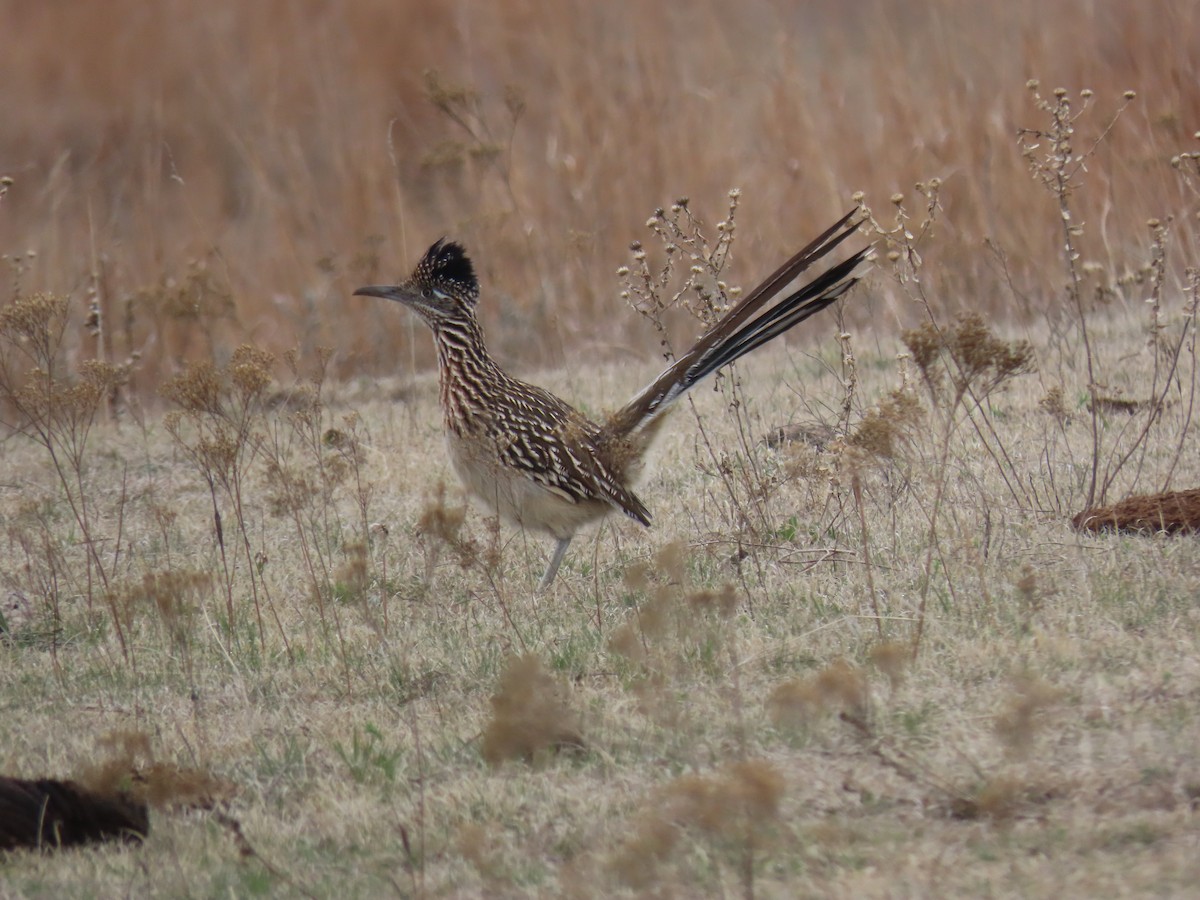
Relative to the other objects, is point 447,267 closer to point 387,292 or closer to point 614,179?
point 387,292

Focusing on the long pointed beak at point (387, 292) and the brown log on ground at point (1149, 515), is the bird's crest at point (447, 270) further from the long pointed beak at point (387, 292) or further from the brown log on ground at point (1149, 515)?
the brown log on ground at point (1149, 515)

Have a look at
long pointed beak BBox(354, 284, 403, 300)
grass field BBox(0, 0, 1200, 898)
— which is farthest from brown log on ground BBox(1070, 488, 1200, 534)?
long pointed beak BBox(354, 284, 403, 300)

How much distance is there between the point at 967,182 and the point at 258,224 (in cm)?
578

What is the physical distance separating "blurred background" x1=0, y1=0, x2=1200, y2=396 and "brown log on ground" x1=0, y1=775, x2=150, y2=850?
4987 mm

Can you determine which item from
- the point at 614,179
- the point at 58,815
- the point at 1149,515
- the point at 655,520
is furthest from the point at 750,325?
the point at 614,179

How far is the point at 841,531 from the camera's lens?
18.2ft

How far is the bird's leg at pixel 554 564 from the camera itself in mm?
5586

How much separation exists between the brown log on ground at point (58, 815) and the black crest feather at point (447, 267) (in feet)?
9.74

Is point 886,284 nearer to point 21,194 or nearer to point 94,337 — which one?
point 94,337

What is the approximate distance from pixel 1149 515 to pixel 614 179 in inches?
244

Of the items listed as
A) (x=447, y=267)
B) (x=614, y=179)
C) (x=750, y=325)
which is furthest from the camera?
(x=614, y=179)

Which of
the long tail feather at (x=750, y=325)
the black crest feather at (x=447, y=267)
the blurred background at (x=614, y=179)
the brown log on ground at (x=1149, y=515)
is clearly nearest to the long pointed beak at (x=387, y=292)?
the black crest feather at (x=447, y=267)

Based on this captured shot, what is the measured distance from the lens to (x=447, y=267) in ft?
20.4

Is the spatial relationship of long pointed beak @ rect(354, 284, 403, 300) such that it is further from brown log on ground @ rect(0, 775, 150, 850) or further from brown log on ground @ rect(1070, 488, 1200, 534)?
brown log on ground @ rect(0, 775, 150, 850)
